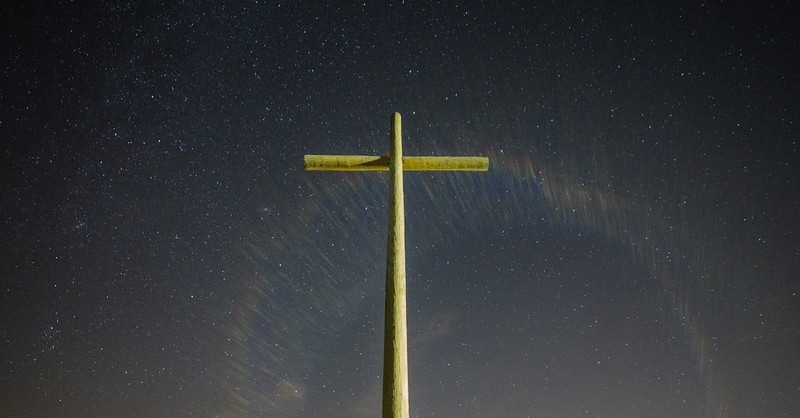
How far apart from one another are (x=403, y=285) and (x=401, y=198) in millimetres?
638

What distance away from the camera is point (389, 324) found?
3582 mm

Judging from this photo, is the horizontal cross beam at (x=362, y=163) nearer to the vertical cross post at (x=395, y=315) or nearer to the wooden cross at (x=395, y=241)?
the wooden cross at (x=395, y=241)

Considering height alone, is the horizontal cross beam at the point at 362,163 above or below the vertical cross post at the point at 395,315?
above

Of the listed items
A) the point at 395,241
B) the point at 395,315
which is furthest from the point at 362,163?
the point at 395,315

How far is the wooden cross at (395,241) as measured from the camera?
3.42 meters

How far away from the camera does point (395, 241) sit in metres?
3.80

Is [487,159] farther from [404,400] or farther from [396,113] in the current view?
[404,400]

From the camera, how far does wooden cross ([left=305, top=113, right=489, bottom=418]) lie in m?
3.42

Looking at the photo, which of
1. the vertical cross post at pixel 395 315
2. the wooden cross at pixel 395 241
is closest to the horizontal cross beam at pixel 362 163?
the wooden cross at pixel 395 241

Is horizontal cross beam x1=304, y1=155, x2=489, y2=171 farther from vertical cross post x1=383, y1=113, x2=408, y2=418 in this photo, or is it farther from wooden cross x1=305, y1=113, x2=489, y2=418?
vertical cross post x1=383, y1=113, x2=408, y2=418

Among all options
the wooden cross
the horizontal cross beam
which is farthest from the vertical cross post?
the horizontal cross beam

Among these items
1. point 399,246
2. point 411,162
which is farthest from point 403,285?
point 411,162

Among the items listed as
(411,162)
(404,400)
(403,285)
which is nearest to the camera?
(404,400)

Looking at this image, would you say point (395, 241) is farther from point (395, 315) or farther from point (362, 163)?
point (362, 163)
